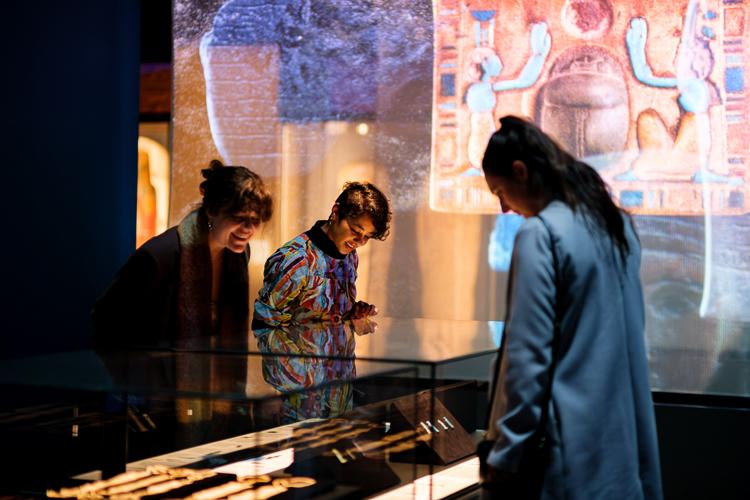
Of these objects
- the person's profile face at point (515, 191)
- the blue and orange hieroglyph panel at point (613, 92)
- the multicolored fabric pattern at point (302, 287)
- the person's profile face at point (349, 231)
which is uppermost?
the blue and orange hieroglyph panel at point (613, 92)

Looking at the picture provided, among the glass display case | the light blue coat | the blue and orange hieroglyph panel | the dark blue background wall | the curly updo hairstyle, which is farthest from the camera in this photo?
the blue and orange hieroglyph panel

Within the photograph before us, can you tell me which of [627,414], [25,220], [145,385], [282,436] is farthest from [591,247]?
[25,220]

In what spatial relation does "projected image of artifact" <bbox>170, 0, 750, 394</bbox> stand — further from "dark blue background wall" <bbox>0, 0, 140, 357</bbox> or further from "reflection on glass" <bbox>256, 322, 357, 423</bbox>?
"reflection on glass" <bbox>256, 322, 357, 423</bbox>

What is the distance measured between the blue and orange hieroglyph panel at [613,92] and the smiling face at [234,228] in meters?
Result: 2.37

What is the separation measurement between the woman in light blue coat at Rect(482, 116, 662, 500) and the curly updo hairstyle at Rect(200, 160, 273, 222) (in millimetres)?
1325

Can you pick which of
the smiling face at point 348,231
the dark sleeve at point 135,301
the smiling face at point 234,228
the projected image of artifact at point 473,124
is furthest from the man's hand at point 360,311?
the projected image of artifact at point 473,124

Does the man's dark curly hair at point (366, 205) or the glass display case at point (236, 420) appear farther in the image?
the man's dark curly hair at point (366, 205)

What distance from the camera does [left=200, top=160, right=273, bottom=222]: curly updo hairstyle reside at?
3.30 m

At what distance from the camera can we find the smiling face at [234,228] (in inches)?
132

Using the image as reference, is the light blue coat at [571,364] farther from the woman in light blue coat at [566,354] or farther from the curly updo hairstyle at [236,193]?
the curly updo hairstyle at [236,193]

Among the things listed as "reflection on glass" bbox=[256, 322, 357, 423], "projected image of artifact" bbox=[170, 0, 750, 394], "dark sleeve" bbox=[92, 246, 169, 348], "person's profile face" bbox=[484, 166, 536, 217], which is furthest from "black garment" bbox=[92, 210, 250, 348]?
"projected image of artifact" bbox=[170, 0, 750, 394]

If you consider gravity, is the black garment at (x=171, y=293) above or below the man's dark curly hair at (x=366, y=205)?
below

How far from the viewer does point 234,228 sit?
3414mm

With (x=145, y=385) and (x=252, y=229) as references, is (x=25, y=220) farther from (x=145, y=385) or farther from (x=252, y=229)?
(x=145, y=385)
